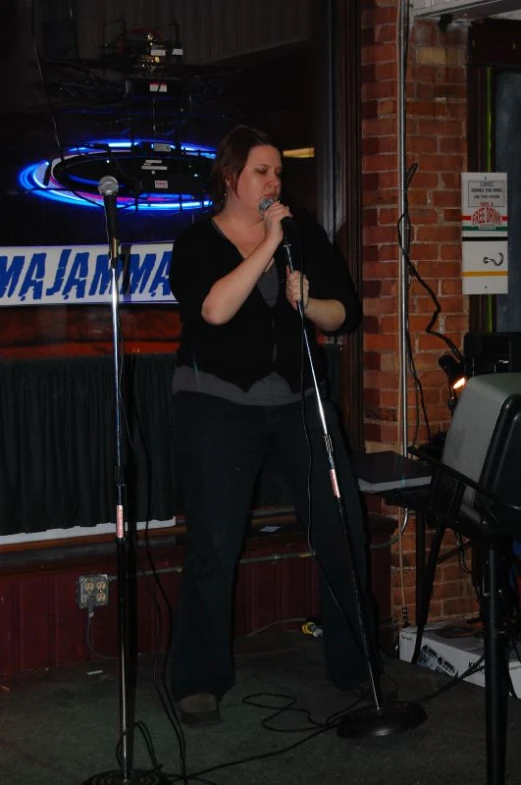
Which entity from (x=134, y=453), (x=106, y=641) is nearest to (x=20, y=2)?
(x=134, y=453)

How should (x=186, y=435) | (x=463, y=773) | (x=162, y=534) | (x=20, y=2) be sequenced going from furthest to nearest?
(x=162, y=534) → (x=20, y=2) → (x=186, y=435) → (x=463, y=773)

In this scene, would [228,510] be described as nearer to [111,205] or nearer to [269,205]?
[269,205]

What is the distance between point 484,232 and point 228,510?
76.9 inches

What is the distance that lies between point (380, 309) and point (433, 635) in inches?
52.4

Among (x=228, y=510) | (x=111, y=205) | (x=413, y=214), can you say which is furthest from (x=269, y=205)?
(x=413, y=214)

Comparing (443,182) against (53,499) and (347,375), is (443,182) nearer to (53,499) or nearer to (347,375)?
(347,375)

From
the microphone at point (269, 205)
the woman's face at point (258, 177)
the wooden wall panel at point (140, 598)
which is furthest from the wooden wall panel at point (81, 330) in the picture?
the microphone at point (269, 205)

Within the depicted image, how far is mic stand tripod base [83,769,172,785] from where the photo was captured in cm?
312

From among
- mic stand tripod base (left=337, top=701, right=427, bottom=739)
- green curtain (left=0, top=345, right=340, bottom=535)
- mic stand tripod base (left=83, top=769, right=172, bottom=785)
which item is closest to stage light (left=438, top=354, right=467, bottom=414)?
green curtain (left=0, top=345, right=340, bottom=535)

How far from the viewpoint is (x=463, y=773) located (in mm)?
3291

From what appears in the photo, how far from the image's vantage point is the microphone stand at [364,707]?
11.1ft

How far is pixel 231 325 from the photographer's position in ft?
11.8

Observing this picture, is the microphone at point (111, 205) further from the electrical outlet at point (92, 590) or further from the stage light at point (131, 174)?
the electrical outlet at point (92, 590)

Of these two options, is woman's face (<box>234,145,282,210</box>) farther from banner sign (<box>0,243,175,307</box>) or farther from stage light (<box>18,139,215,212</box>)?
stage light (<box>18,139,215,212</box>)
